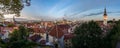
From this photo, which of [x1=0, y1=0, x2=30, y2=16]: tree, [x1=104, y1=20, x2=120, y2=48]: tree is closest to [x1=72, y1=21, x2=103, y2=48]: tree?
[x1=104, y1=20, x2=120, y2=48]: tree

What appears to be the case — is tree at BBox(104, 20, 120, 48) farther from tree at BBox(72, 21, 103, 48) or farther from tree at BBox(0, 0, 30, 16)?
tree at BBox(0, 0, 30, 16)

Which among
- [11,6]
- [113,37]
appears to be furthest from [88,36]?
[11,6]

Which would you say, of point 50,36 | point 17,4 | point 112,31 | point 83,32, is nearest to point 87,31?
point 83,32

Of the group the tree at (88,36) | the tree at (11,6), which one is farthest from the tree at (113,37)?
the tree at (11,6)

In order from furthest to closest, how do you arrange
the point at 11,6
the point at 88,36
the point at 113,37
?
the point at 88,36 → the point at 113,37 → the point at 11,6

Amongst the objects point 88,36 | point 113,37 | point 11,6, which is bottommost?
point 113,37

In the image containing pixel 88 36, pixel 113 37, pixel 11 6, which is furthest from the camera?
pixel 88 36

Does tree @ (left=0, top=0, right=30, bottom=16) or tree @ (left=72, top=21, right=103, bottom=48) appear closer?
tree @ (left=0, top=0, right=30, bottom=16)

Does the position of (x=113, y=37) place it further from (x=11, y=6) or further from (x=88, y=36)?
(x=11, y=6)
